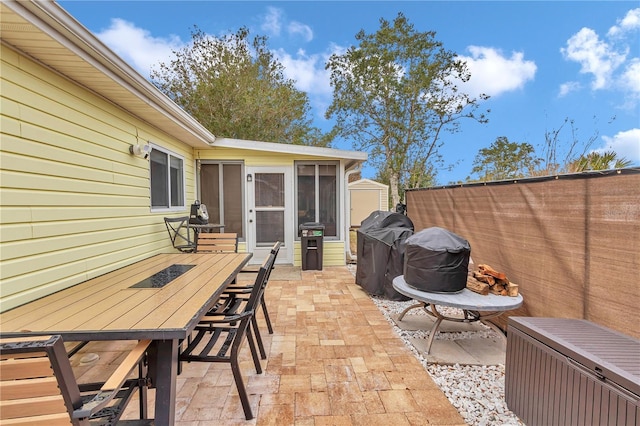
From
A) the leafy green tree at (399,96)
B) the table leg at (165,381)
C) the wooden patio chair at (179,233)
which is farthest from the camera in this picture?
the leafy green tree at (399,96)

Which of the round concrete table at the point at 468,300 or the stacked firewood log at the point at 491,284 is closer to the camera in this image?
the round concrete table at the point at 468,300

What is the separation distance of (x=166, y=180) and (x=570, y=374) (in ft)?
16.3

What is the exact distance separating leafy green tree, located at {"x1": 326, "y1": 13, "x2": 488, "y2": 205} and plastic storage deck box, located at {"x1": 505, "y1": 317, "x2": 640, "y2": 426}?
1261 centimetres

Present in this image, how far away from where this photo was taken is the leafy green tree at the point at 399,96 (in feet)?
45.6

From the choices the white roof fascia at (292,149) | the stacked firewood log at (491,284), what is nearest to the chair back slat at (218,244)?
the white roof fascia at (292,149)

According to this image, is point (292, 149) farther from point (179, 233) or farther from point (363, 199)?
point (363, 199)

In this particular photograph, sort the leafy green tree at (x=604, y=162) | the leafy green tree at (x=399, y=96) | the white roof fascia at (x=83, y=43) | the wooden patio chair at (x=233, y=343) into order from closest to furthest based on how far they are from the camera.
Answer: the white roof fascia at (x=83, y=43)
the wooden patio chair at (x=233, y=343)
the leafy green tree at (x=604, y=162)
the leafy green tree at (x=399, y=96)

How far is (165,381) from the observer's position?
1.52m

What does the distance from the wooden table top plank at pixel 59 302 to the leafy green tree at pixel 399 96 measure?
12.8 m

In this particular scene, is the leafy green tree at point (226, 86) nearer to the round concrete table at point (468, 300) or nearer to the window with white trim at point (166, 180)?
the window with white trim at point (166, 180)

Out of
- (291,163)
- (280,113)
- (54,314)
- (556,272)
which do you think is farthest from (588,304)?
(280,113)

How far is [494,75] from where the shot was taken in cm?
1405

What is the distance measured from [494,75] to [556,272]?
1466 cm

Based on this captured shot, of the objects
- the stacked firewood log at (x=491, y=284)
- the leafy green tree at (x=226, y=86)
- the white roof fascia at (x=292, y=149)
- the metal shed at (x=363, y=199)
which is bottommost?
the stacked firewood log at (x=491, y=284)
